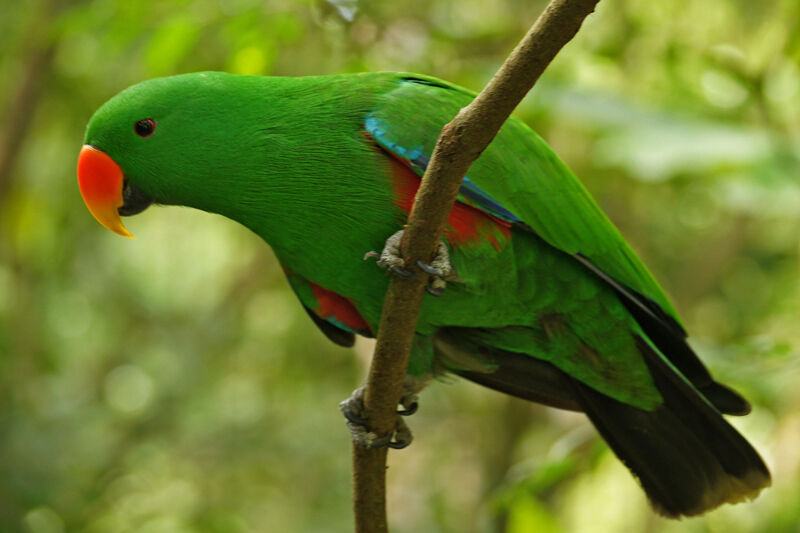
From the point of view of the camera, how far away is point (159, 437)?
520 centimetres

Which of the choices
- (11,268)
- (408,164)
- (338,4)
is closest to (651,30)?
(338,4)

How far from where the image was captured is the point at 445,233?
2182 mm

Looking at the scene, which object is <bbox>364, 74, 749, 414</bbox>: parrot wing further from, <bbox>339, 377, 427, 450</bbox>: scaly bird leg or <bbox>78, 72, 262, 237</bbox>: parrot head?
<bbox>339, 377, 427, 450</bbox>: scaly bird leg

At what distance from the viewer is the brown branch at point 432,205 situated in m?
1.48

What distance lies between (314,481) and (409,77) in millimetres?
3537

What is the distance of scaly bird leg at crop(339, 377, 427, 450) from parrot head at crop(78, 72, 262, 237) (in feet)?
2.13

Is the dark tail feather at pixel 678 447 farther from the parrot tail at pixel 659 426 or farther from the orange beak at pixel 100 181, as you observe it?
the orange beak at pixel 100 181

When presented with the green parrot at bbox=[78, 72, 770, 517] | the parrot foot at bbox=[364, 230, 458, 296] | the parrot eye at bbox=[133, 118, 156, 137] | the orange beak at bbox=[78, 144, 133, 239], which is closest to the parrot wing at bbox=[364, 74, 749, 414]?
the green parrot at bbox=[78, 72, 770, 517]

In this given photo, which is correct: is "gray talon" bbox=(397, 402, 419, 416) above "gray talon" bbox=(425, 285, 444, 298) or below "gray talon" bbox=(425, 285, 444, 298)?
below

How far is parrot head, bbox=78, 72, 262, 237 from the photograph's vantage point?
2.18m

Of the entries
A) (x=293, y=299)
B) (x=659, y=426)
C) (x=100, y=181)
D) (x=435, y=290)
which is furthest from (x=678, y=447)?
(x=293, y=299)

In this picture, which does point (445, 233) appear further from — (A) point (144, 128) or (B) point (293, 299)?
(B) point (293, 299)

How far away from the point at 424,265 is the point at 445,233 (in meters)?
0.36

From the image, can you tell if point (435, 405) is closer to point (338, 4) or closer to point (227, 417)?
point (227, 417)
